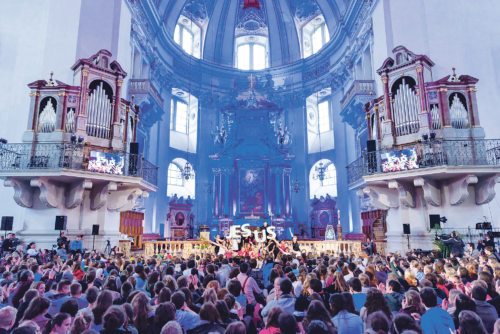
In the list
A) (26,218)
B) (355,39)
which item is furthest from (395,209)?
(26,218)

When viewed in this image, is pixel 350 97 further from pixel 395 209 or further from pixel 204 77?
pixel 204 77

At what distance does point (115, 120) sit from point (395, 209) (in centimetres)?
1203

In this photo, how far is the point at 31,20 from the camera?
15.0 meters

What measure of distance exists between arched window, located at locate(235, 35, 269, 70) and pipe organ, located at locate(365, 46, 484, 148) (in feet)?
59.0

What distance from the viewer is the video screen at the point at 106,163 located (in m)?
12.6

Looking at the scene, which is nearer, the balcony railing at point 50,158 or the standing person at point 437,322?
the standing person at point 437,322

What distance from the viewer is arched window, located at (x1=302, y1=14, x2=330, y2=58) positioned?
89.9 feet

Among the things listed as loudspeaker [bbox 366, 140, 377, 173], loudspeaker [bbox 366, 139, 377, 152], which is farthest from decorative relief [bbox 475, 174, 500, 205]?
loudspeaker [bbox 366, 139, 377, 152]

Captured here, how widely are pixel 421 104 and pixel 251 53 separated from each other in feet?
67.5

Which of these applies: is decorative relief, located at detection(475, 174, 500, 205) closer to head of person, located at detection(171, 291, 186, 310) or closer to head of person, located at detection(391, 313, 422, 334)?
head of person, located at detection(391, 313, 422, 334)

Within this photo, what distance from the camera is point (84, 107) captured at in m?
13.4

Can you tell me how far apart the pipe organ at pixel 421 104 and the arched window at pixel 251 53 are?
18.0 meters

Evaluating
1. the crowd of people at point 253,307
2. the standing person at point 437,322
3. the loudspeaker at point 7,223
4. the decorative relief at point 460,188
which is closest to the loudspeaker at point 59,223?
the loudspeaker at point 7,223

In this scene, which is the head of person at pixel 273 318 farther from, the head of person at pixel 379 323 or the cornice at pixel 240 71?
the cornice at pixel 240 71
